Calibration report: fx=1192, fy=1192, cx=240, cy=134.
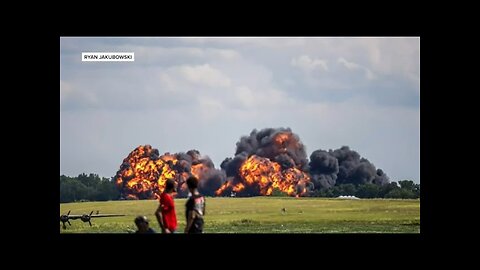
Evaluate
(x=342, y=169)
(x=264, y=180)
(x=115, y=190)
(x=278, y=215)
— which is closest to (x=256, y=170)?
(x=264, y=180)

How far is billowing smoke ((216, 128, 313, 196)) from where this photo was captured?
69.7ft

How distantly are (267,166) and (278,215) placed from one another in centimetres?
110

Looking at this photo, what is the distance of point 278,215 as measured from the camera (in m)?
21.7

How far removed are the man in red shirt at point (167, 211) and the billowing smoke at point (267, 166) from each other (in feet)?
8.84

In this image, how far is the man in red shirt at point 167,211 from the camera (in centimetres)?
1883

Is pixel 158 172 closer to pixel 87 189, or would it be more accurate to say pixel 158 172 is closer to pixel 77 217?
pixel 87 189

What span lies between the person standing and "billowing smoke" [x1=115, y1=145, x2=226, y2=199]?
6.83ft

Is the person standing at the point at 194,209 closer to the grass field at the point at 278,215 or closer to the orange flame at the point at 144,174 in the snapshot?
the grass field at the point at 278,215

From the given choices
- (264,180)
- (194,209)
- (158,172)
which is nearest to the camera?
(194,209)

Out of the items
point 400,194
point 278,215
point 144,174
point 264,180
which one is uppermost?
point 144,174

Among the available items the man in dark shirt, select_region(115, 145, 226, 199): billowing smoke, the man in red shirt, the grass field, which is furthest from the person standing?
select_region(115, 145, 226, 199): billowing smoke

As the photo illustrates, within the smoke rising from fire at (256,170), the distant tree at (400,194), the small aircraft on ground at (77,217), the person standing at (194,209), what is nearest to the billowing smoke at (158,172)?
the smoke rising from fire at (256,170)

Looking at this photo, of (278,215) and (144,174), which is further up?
(144,174)
